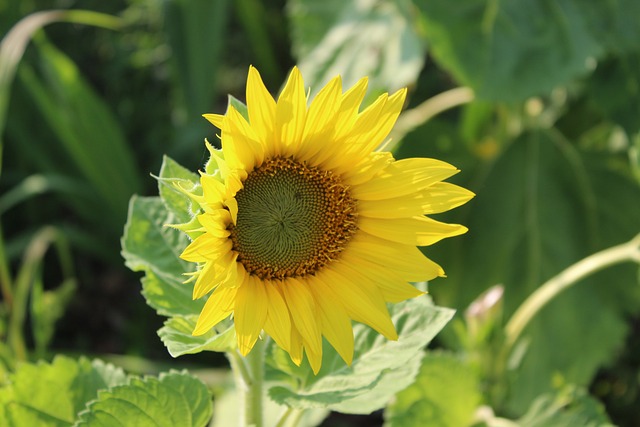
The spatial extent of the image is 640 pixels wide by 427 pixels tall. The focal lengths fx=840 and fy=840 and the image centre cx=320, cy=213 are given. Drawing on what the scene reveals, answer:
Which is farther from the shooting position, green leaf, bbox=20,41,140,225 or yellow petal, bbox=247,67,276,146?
green leaf, bbox=20,41,140,225

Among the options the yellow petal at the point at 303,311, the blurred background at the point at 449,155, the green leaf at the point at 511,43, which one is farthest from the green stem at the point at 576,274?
the yellow petal at the point at 303,311

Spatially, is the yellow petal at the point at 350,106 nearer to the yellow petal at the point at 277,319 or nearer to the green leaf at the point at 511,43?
the yellow petal at the point at 277,319

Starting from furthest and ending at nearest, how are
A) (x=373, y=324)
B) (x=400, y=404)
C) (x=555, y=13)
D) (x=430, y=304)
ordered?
(x=555, y=13) < (x=400, y=404) < (x=430, y=304) < (x=373, y=324)

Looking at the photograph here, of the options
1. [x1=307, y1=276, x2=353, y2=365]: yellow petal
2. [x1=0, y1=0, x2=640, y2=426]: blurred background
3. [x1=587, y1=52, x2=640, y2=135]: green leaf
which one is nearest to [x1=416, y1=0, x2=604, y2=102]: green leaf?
[x1=0, y1=0, x2=640, y2=426]: blurred background

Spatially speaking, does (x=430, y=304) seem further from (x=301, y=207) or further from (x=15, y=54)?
(x=15, y=54)

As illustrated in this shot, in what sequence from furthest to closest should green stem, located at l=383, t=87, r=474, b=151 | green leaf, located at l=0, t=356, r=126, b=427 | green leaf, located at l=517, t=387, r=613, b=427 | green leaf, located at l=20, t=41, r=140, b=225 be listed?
green leaf, located at l=20, t=41, r=140, b=225
green stem, located at l=383, t=87, r=474, b=151
green leaf, located at l=517, t=387, r=613, b=427
green leaf, located at l=0, t=356, r=126, b=427

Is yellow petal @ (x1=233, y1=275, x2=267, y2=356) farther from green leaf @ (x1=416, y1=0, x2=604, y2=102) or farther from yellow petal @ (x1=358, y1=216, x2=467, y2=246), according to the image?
green leaf @ (x1=416, y1=0, x2=604, y2=102)

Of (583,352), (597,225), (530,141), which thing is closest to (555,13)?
(530,141)
